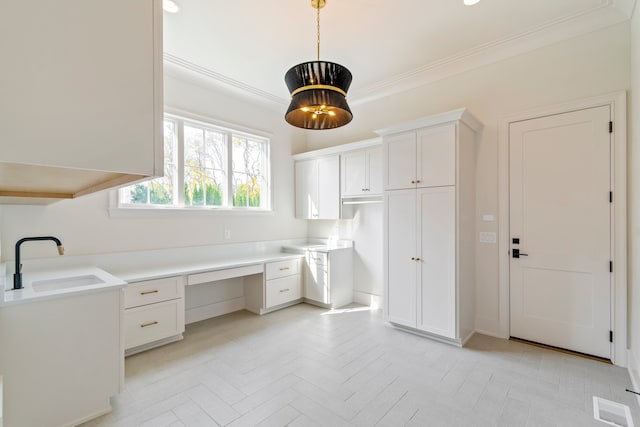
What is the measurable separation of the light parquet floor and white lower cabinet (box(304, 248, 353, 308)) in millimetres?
862

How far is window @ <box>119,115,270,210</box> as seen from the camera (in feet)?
11.5

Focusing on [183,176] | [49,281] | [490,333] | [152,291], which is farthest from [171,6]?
[490,333]

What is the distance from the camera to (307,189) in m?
4.74

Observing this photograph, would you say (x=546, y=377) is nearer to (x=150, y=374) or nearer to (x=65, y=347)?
(x=150, y=374)

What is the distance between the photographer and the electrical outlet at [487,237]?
10.7ft

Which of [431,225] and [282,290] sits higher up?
[431,225]

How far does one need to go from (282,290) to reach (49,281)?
2471mm

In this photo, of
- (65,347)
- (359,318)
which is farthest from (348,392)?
(65,347)

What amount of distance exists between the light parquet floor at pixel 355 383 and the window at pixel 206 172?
1655 mm

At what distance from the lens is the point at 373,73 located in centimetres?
372

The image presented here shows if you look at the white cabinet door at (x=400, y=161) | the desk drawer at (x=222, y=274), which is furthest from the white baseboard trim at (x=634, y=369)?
the desk drawer at (x=222, y=274)

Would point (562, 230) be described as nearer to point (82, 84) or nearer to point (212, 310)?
point (82, 84)

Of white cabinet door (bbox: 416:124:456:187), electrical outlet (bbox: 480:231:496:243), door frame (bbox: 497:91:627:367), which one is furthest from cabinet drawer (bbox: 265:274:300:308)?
door frame (bbox: 497:91:627:367)

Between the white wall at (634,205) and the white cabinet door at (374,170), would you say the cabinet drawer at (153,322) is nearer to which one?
the white cabinet door at (374,170)
